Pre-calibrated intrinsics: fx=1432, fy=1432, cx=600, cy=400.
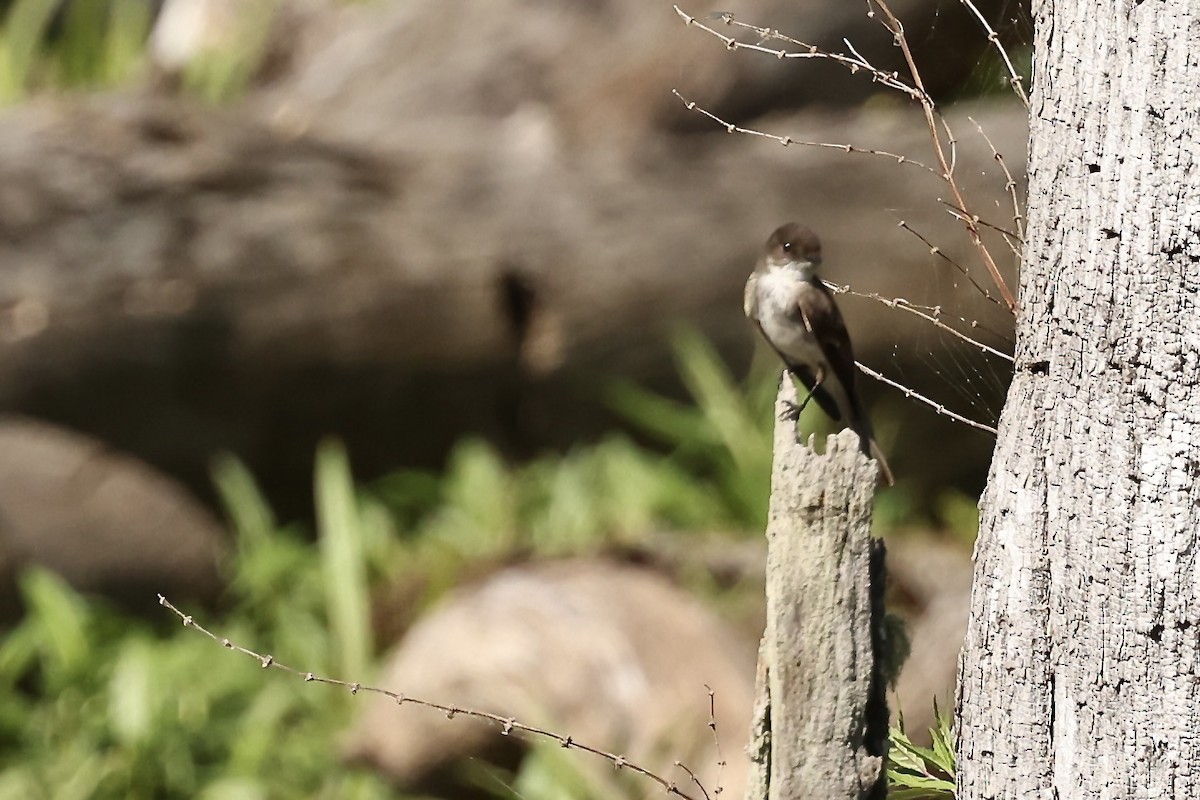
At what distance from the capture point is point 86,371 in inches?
222

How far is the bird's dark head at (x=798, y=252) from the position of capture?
2.56m

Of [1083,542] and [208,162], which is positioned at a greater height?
[208,162]

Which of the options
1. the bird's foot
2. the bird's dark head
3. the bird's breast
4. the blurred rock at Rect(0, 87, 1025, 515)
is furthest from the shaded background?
the bird's foot

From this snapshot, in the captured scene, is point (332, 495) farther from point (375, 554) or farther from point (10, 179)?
point (10, 179)

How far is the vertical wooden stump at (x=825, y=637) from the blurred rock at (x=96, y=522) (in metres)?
4.24

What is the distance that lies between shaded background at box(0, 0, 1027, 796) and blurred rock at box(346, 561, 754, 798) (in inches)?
0.5

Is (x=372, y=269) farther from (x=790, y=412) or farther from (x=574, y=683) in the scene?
(x=790, y=412)

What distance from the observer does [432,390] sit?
628cm

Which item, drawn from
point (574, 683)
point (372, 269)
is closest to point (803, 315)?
point (574, 683)

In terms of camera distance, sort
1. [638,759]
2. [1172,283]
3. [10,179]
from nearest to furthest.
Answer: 1. [1172,283]
2. [638,759]
3. [10,179]

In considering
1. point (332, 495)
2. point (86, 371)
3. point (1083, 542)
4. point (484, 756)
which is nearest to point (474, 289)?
point (332, 495)

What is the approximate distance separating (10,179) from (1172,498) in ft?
16.7

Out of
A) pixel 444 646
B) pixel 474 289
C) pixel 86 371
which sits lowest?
pixel 444 646

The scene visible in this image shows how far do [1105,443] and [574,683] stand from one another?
123 inches
